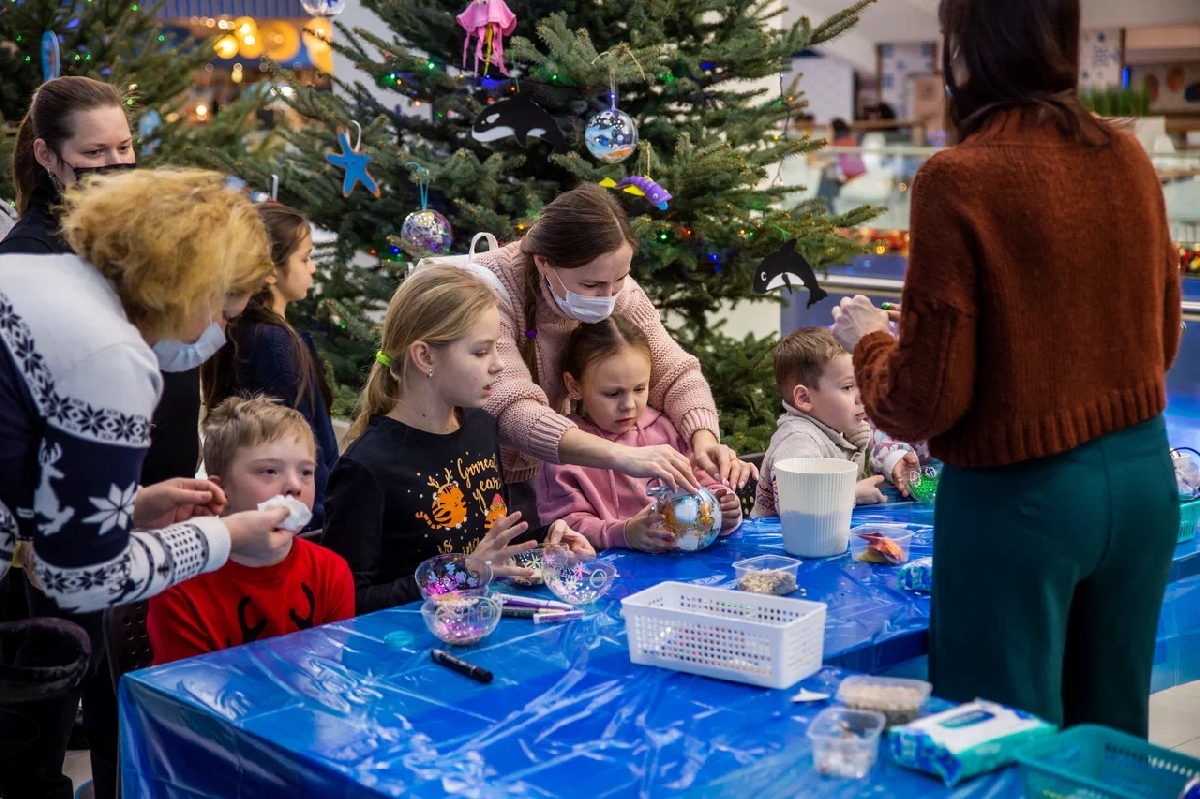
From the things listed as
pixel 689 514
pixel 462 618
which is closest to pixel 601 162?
pixel 689 514

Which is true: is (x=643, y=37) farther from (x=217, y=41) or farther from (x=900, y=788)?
(x=900, y=788)

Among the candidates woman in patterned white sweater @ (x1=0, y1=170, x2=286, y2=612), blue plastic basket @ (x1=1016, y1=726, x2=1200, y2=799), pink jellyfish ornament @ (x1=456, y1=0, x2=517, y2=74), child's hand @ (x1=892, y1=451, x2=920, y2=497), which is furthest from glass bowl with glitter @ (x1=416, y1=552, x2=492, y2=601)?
pink jellyfish ornament @ (x1=456, y1=0, x2=517, y2=74)

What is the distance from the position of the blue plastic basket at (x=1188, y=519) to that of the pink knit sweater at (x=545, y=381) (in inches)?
40.9

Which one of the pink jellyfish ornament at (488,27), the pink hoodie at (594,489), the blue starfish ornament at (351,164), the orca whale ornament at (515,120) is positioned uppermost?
the pink jellyfish ornament at (488,27)

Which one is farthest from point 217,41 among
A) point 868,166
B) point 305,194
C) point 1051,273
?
point 1051,273

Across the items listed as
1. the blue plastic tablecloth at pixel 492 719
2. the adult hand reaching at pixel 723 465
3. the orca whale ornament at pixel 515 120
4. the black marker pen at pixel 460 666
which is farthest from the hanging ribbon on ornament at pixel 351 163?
the black marker pen at pixel 460 666

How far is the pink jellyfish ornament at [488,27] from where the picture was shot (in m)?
3.99

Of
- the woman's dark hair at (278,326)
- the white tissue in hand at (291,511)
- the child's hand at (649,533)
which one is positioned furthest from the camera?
the woman's dark hair at (278,326)

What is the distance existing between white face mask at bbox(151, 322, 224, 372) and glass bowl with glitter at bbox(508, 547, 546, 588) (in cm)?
72

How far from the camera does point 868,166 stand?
833 centimetres

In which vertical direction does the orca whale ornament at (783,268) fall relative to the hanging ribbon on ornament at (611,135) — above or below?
below

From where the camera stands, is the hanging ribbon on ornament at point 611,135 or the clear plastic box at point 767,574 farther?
the hanging ribbon on ornament at point 611,135

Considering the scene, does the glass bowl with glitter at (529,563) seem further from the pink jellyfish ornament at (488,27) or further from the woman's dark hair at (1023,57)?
the pink jellyfish ornament at (488,27)

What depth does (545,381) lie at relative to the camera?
9.96ft
